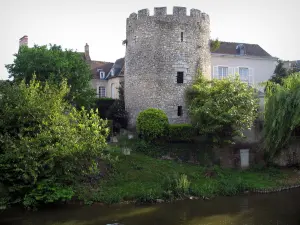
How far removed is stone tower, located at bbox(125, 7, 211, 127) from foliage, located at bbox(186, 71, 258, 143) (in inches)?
107

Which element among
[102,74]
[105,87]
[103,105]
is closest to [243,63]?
[103,105]

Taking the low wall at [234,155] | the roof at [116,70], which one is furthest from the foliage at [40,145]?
the roof at [116,70]

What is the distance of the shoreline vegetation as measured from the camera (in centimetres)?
1731

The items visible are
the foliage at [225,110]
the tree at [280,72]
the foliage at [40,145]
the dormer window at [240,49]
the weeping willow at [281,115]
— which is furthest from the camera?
Answer: the dormer window at [240,49]

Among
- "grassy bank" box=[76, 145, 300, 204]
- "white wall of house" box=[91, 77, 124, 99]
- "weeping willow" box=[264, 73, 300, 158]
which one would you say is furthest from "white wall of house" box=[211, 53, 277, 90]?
"grassy bank" box=[76, 145, 300, 204]

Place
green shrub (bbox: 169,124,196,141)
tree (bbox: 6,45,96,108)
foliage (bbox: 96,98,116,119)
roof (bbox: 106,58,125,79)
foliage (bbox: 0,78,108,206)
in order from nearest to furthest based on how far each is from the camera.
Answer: foliage (bbox: 0,78,108,206) → tree (bbox: 6,45,96,108) → green shrub (bbox: 169,124,196,141) → foliage (bbox: 96,98,116,119) → roof (bbox: 106,58,125,79)

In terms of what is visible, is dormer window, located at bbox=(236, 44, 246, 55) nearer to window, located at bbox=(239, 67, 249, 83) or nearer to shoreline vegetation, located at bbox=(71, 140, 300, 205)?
window, located at bbox=(239, 67, 249, 83)

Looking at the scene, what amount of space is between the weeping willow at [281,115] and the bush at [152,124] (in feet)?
20.4

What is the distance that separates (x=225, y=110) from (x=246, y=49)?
13.9 m

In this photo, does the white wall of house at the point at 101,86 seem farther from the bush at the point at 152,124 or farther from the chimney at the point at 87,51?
the bush at the point at 152,124

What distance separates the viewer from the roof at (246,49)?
32.9 metres

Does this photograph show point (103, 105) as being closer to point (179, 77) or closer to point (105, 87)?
point (105, 87)

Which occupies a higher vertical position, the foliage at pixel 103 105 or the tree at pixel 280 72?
the tree at pixel 280 72

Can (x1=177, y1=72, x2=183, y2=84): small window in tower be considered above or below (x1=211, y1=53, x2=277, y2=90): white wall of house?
below
